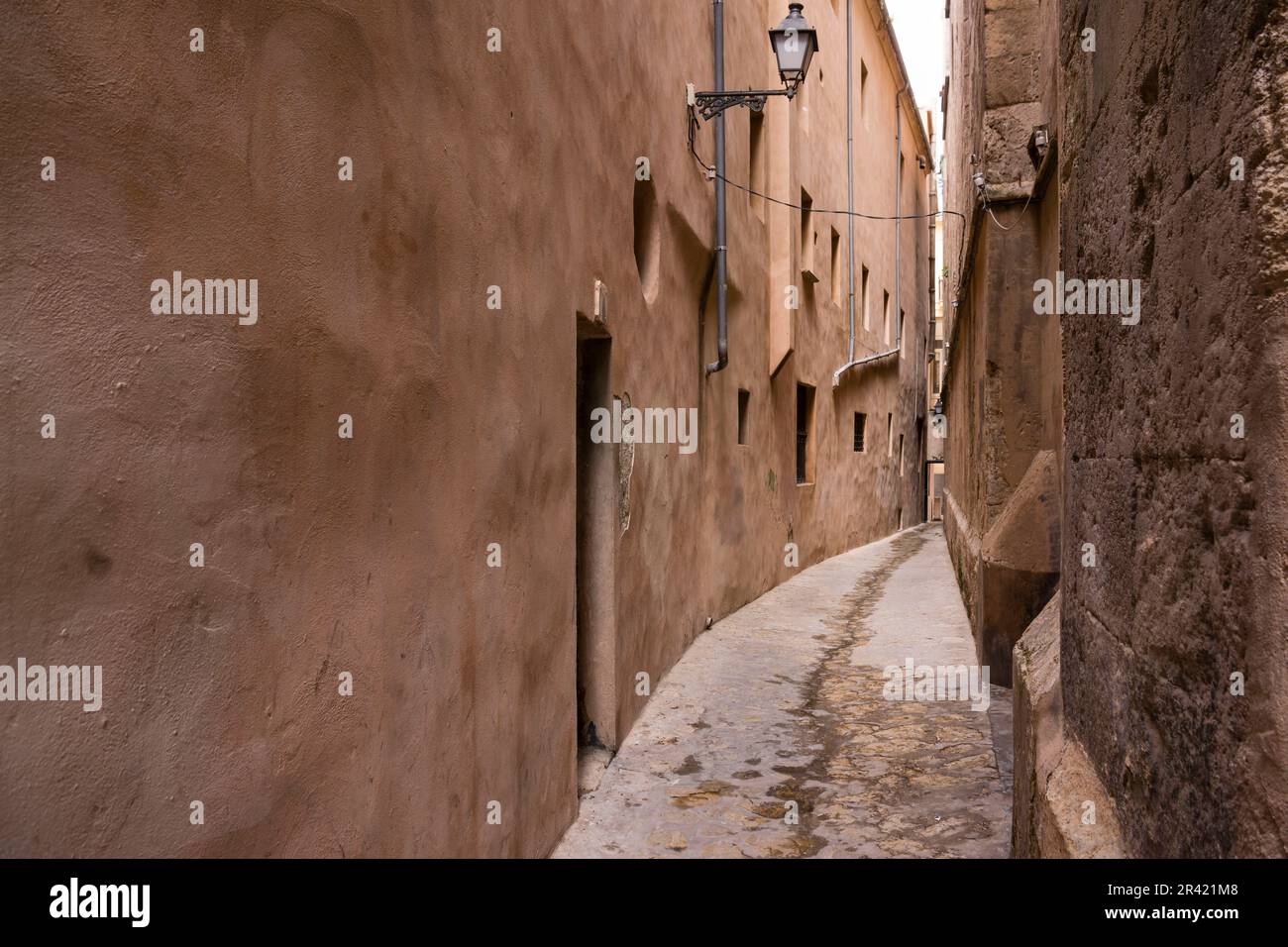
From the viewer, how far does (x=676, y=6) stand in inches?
282

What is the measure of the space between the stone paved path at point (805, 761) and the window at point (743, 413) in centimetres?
227

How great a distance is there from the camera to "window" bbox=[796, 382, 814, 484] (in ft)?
44.6

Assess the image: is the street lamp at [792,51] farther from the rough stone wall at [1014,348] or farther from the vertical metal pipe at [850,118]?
the vertical metal pipe at [850,118]

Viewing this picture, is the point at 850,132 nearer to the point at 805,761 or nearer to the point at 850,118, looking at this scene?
the point at 850,118

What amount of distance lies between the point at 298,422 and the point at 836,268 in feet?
46.6

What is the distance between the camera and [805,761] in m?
5.20

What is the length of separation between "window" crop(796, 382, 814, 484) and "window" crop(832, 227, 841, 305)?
2.21 m

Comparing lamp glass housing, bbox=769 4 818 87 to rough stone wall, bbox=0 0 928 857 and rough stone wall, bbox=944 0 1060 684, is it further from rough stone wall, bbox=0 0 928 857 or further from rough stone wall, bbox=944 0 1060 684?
rough stone wall, bbox=0 0 928 857

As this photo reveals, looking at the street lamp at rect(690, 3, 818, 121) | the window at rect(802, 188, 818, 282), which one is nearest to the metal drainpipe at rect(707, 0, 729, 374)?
the street lamp at rect(690, 3, 818, 121)

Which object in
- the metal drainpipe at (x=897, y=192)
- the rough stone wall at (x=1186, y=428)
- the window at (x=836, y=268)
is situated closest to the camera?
the rough stone wall at (x=1186, y=428)

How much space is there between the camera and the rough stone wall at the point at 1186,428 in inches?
56.0

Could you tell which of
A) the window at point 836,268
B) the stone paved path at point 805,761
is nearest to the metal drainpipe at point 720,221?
the stone paved path at point 805,761

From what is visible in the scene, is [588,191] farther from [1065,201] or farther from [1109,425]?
[1109,425]
